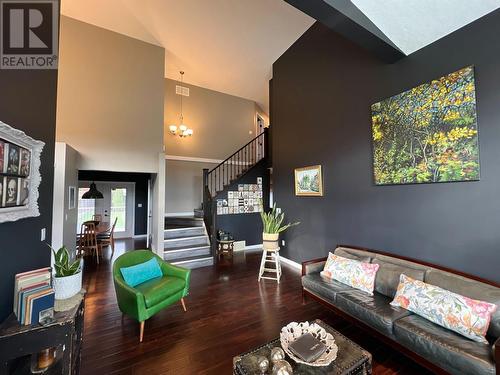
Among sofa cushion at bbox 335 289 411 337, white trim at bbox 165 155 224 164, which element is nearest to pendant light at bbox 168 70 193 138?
white trim at bbox 165 155 224 164

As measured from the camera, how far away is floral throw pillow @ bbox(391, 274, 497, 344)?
1.67 metres

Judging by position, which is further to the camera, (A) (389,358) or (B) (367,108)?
(B) (367,108)

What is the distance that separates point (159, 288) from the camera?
8.18ft

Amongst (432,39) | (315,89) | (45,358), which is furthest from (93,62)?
(432,39)

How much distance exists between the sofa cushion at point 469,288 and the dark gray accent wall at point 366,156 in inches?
8.6

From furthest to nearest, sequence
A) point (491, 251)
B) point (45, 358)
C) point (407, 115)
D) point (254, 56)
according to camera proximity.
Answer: point (254, 56) → point (407, 115) → point (491, 251) → point (45, 358)

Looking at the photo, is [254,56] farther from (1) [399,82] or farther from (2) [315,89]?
(1) [399,82]

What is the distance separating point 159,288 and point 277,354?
1.65m

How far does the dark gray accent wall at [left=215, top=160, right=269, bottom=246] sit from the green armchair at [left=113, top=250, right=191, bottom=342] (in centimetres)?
274

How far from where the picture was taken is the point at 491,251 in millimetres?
1998

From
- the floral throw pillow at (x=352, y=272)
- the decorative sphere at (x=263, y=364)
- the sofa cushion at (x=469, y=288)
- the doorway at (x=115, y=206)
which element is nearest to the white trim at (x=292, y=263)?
the floral throw pillow at (x=352, y=272)

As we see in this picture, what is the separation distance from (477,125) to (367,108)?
1284mm

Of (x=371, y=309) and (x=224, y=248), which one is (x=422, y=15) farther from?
(x=224, y=248)

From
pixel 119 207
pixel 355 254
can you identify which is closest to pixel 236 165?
pixel 119 207
